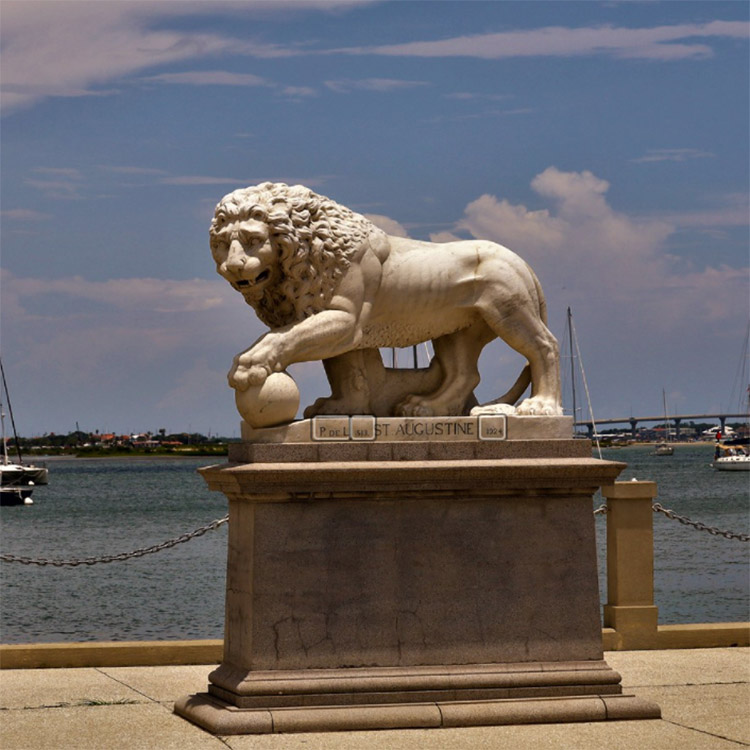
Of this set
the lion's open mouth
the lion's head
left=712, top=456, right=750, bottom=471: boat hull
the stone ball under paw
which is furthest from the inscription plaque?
left=712, top=456, right=750, bottom=471: boat hull

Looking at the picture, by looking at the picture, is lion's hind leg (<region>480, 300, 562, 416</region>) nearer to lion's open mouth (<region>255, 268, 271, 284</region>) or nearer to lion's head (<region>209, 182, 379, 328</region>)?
lion's head (<region>209, 182, 379, 328</region>)

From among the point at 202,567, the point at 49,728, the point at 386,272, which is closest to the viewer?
the point at 49,728

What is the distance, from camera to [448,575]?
8.73 meters

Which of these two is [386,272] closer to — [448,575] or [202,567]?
[448,575]

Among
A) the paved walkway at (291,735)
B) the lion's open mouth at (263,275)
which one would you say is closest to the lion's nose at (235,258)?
the lion's open mouth at (263,275)

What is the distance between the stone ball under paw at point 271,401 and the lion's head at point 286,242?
50 centimetres

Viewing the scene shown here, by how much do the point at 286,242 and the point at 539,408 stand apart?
75.4 inches

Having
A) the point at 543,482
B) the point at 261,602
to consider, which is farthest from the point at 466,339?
the point at 261,602

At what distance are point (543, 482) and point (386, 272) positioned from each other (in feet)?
5.46

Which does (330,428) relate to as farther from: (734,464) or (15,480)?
(734,464)

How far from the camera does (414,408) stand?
30.0 ft

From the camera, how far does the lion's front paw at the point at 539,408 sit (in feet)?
30.0

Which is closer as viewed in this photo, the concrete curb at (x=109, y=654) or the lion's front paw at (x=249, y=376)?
the lion's front paw at (x=249, y=376)

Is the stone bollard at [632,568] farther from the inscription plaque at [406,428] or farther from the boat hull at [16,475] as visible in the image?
the boat hull at [16,475]
